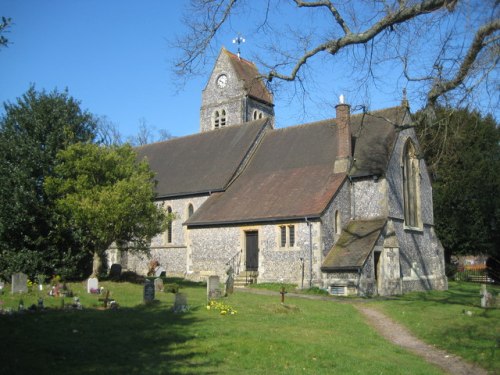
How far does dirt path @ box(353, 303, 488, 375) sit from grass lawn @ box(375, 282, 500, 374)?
0.27 meters

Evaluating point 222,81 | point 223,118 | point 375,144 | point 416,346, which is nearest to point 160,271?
point 375,144

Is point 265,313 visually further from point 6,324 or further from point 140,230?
point 140,230

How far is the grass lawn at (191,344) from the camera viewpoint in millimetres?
9320

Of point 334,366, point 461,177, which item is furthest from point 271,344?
point 461,177

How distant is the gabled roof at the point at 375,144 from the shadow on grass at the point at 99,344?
52.0ft

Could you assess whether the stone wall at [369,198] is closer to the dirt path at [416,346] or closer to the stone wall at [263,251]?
the stone wall at [263,251]

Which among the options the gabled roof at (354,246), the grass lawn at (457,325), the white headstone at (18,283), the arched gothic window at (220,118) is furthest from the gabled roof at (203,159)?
the white headstone at (18,283)

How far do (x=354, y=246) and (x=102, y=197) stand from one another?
12156 millimetres

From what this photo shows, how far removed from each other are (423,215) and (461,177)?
11801 mm

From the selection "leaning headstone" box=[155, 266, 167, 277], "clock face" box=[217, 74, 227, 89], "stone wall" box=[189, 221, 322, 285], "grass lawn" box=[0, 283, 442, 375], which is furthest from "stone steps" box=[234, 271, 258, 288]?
"clock face" box=[217, 74, 227, 89]

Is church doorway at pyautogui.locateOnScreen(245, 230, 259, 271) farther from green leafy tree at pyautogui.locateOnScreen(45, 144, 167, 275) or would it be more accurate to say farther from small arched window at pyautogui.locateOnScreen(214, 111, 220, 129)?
small arched window at pyautogui.locateOnScreen(214, 111, 220, 129)

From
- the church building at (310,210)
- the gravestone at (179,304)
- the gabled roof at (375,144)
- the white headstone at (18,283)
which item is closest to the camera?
the gravestone at (179,304)

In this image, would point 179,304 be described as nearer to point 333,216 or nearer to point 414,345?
point 414,345

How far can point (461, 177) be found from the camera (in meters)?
41.0
